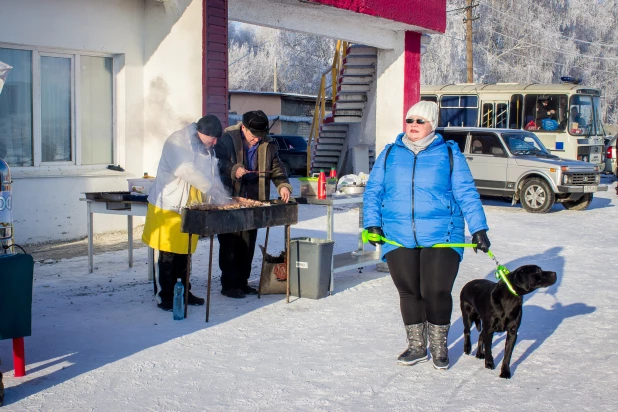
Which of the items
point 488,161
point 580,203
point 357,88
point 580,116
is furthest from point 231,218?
point 580,116

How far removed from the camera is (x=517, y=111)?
73.1 feet

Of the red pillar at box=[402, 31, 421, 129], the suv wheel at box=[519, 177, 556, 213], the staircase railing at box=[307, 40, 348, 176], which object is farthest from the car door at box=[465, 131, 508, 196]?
the staircase railing at box=[307, 40, 348, 176]

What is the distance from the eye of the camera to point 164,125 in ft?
37.7

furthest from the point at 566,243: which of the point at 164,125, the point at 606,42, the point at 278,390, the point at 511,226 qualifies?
the point at 606,42

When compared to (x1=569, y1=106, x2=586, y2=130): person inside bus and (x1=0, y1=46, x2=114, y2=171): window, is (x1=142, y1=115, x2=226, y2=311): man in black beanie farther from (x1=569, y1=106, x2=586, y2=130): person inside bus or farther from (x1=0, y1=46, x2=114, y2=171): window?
(x1=569, y1=106, x2=586, y2=130): person inside bus

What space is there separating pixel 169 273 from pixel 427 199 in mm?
2750

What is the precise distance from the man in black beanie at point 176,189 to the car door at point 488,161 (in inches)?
433

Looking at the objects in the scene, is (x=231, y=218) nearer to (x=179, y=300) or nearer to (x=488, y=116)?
(x=179, y=300)

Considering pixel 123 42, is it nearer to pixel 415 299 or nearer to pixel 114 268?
pixel 114 268

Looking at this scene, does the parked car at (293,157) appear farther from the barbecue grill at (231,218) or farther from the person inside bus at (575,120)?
the barbecue grill at (231,218)

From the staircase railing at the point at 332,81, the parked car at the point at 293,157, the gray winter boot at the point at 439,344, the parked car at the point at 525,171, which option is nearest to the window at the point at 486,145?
the parked car at the point at 525,171

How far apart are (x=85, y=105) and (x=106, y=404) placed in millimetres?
7261

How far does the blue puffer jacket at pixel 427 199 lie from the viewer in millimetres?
5445

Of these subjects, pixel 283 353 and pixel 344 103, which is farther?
pixel 344 103
